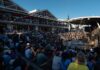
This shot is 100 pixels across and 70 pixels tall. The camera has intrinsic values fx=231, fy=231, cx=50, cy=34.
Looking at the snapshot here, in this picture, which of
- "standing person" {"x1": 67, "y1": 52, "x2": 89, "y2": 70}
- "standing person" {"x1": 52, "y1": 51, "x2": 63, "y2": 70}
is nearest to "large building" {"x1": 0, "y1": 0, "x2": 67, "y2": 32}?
"standing person" {"x1": 52, "y1": 51, "x2": 63, "y2": 70}

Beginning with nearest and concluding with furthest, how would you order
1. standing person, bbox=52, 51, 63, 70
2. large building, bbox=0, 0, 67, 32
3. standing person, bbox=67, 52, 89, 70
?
standing person, bbox=67, 52, 89, 70 → standing person, bbox=52, 51, 63, 70 → large building, bbox=0, 0, 67, 32

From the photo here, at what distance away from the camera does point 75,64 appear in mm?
4965

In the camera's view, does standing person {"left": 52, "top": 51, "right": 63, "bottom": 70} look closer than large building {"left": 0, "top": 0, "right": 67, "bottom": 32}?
Yes

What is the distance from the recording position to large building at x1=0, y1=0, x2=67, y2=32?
36.7 meters

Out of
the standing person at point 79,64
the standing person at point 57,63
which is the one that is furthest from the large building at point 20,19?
the standing person at point 79,64

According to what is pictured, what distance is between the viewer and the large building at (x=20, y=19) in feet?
120

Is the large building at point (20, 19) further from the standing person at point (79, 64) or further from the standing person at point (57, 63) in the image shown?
the standing person at point (79, 64)

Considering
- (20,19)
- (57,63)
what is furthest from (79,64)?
(20,19)

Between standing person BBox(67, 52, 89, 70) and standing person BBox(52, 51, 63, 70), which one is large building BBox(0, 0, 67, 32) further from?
standing person BBox(67, 52, 89, 70)

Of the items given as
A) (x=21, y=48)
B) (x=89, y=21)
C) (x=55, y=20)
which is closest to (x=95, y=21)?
(x=89, y=21)

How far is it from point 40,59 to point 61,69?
982mm

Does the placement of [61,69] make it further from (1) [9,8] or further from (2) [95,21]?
(1) [9,8]

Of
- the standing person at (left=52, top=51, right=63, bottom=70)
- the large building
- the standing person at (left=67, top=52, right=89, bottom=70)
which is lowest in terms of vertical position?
the standing person at (left=52, top=51, right=63, bottom=70)

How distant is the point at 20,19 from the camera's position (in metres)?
40.3
